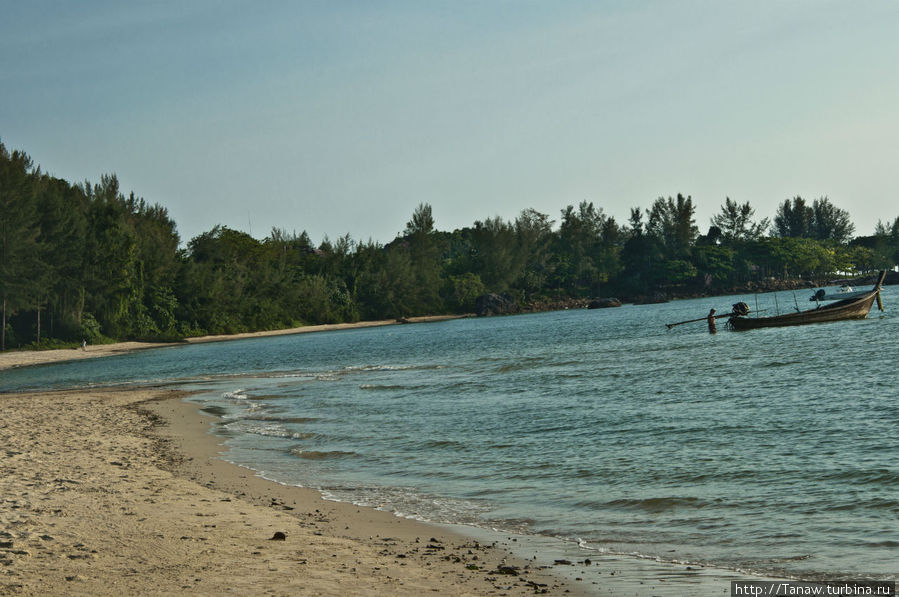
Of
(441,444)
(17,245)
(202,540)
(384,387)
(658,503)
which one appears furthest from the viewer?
(17,245)

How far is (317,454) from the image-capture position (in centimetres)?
1738

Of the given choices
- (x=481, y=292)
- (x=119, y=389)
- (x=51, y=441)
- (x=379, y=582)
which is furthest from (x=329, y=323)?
(x=379, y=582)

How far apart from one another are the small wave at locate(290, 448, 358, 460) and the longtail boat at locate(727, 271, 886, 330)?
153ft

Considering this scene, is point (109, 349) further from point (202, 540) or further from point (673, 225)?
point (673, 225)

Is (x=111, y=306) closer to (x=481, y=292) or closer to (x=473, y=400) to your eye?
(x=473, y=400)

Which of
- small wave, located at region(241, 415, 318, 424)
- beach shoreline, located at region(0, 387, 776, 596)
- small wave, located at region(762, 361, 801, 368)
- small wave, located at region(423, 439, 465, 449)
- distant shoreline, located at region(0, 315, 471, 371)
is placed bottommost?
small wave, located at region(762, 361, 801, 368)

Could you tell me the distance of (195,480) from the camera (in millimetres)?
13625

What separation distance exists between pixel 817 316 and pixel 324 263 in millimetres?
96058

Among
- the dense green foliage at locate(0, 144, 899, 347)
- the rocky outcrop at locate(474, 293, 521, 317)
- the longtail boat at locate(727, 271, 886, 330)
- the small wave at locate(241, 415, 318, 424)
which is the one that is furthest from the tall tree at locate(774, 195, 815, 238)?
the small wave at locate(241, 415, 318, 424)

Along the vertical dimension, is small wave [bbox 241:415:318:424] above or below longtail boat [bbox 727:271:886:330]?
below

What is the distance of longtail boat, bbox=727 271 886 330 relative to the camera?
184 feet

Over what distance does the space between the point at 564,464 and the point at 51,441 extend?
12.2 meters

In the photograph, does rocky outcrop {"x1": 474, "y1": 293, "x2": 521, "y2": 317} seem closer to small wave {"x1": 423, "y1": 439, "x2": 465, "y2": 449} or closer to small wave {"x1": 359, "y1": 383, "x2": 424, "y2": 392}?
small wave {"x1": 359, "y1": 383, "x2": 424, "y2": 392}

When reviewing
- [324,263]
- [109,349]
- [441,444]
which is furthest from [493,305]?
[441,444]
